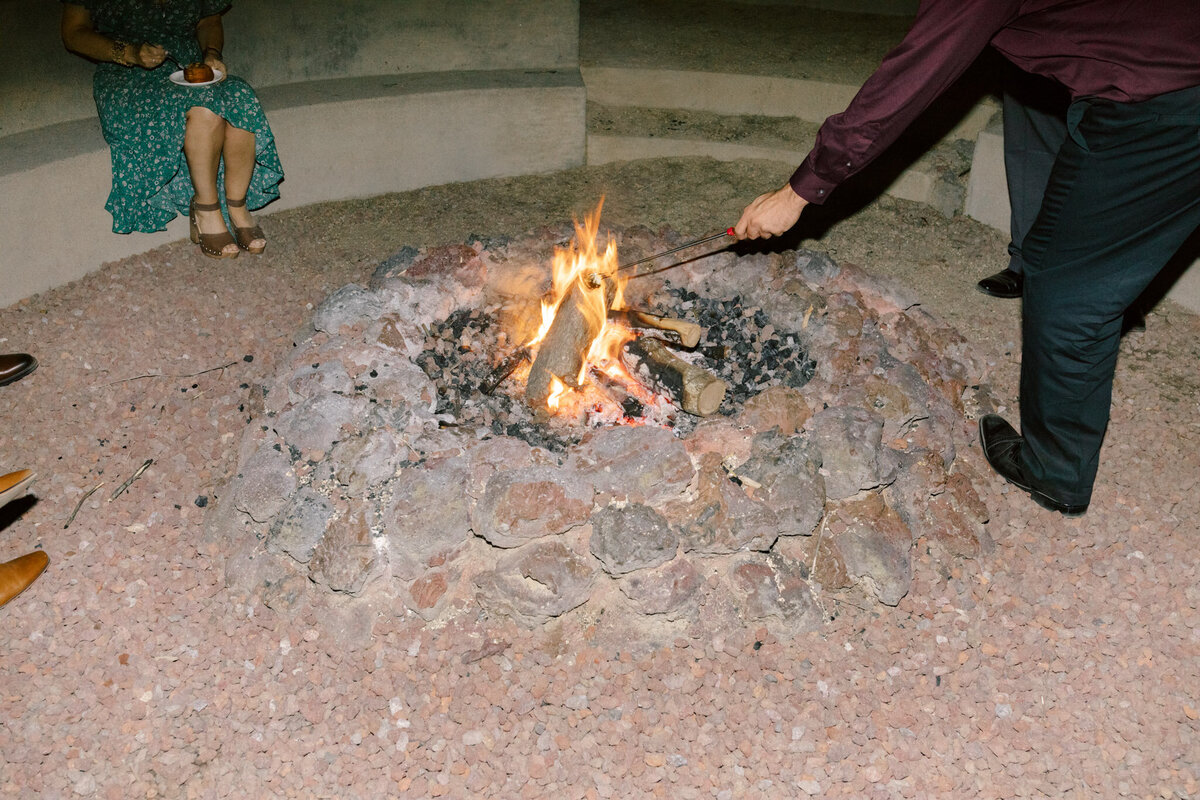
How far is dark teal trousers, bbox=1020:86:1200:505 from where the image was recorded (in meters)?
2.47

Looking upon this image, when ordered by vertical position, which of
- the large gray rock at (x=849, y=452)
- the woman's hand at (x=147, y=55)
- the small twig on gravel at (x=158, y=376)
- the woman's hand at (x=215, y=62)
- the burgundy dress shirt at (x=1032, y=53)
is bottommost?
the small twig on gravel at (x=158, y=376)

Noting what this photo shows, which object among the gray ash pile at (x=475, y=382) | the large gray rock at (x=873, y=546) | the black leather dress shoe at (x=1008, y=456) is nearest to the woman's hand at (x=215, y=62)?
the gray ash pile at (x=475, y=382)

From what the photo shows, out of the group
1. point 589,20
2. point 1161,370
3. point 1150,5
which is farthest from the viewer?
point 589,20

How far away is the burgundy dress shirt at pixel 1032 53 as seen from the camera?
7.72 feet

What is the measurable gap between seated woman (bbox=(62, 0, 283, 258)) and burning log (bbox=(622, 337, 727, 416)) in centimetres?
236

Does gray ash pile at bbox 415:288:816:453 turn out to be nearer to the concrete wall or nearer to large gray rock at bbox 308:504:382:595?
large gray rock at bbox 308:504:382:595

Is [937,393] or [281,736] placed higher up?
[937,393]

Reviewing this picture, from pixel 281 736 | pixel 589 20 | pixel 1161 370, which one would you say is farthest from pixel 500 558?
pixel 589 20

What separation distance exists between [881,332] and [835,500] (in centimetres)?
81

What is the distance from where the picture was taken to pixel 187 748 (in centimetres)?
246

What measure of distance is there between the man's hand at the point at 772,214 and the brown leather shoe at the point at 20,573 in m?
2.45

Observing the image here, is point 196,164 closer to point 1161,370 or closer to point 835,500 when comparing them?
point 835,500

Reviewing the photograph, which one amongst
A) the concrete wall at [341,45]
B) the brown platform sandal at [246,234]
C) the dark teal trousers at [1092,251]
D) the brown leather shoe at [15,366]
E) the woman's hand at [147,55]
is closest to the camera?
the dark teal trousers at [1092,251]

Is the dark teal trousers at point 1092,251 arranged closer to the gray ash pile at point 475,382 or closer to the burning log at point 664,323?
the burning log at point 664,323
